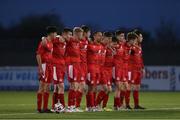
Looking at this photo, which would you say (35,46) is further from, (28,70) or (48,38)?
(48,38)

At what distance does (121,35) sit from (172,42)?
1203 inches

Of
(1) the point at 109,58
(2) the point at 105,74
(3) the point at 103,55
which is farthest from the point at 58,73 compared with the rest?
(1) the point at 109,58

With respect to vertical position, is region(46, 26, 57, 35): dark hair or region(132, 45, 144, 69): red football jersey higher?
region(46, 26, 57, 35): dark hair

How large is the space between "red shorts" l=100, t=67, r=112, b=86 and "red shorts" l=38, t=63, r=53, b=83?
7.52ft

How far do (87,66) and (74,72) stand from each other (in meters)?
1.04

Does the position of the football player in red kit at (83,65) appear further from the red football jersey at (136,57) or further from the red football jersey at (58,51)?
the red football jersey at (136,57)

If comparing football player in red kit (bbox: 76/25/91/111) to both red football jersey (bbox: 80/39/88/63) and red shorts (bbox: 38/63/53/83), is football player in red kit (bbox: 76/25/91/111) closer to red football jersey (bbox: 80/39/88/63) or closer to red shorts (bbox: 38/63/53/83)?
red football jersey (bbox: 80/39/88/63)

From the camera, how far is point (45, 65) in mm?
21984

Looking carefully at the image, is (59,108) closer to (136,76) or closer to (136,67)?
(136,76)

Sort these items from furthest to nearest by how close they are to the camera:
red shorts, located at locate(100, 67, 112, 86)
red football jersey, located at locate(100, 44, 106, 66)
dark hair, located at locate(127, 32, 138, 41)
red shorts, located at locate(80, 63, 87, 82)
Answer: dark hair, located at locate(127, 32, 138, 41)
red shorts, located at locate(100, 67, 112, 86)
red football jersey, located at locate(100, 44, 106, 66)
red shorts, located at locate(80, 63, 87, 82)

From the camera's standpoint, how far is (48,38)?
2186cm

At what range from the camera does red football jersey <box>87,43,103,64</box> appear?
76.4 ft

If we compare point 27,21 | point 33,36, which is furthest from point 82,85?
point 27,21

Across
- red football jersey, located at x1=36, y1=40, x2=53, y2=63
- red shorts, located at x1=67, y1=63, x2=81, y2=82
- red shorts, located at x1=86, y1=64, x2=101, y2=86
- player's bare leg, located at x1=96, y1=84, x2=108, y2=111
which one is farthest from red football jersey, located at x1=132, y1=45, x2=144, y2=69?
red football jersey, located at x1=36, y1=40, x2=53, y2=63
